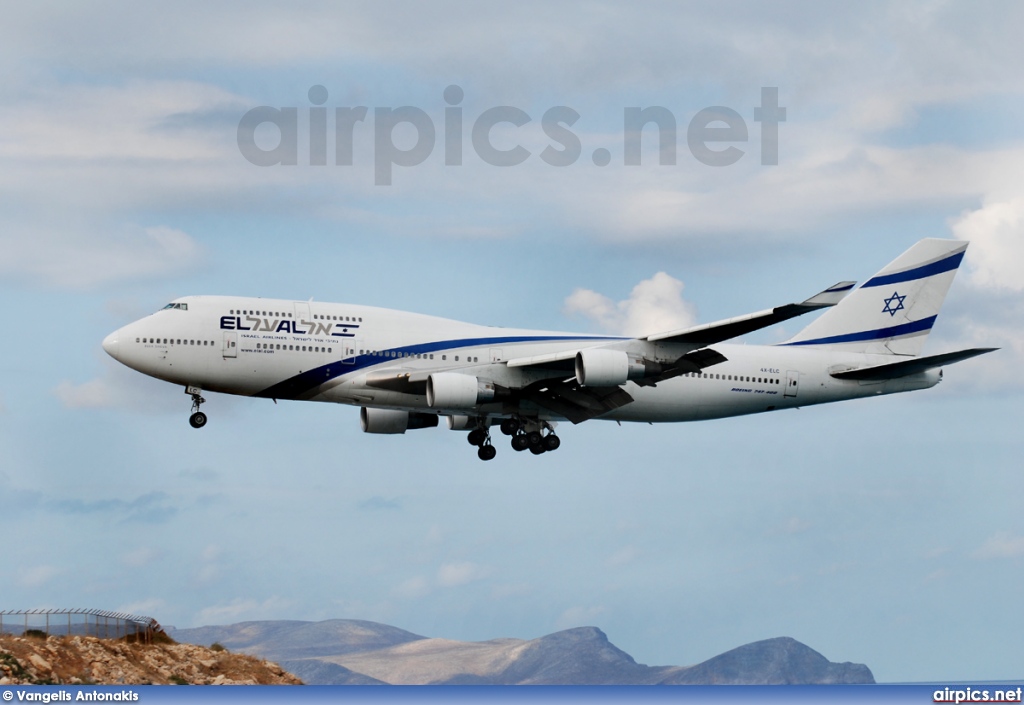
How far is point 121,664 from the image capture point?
48594 mm

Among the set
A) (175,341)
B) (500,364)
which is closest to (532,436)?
(500,364)

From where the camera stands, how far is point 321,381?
54719mm

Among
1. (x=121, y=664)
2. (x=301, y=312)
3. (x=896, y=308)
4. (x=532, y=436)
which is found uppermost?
(x=896, y=308)

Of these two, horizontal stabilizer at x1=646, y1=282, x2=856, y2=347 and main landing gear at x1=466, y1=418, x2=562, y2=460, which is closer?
horizontal stabilizer at x1=646, y1=282, x2=856, y2=347

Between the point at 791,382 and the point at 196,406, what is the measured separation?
26.7 metres

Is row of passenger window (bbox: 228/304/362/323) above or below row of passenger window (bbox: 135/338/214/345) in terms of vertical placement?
above

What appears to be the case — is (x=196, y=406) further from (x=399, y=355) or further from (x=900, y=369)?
(x=900, y=369)

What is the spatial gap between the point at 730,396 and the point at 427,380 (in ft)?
48.3

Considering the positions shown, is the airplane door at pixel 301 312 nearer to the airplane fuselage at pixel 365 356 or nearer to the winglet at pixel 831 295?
the airplane fuselage at pixel 365 356

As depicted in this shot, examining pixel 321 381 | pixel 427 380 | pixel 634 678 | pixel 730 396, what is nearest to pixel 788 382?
pixel 730 396

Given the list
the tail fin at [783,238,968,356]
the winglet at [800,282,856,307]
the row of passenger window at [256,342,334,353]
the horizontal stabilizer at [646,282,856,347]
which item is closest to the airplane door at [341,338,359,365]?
the row of passenger window at [256,342,334,353]

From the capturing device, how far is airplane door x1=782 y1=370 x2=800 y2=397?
61.7 m

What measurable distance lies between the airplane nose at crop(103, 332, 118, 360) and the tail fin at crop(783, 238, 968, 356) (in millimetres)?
30951

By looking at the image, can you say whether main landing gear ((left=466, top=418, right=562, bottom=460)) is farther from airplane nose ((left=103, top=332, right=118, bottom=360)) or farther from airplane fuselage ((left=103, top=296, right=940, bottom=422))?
airplane nose ((left=103, top=332, right=118, bottom=360))
